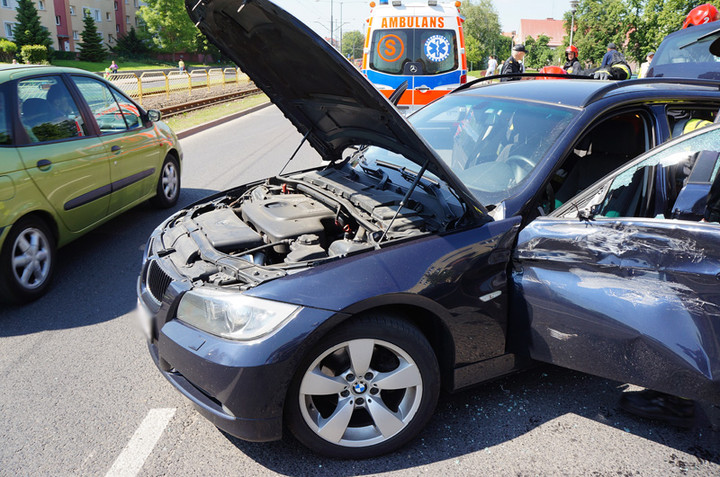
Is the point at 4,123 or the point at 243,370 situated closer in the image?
the point at 243,370

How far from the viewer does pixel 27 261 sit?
13.4 ft

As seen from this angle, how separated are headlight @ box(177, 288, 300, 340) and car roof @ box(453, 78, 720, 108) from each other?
2.18 m

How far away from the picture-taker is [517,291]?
8.80ft

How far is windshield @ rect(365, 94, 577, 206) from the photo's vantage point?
3.08 metres

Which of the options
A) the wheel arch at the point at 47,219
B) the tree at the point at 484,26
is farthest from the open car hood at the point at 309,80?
the tree at the point at 484,26


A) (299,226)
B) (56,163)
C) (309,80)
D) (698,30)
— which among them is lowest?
(299,226)

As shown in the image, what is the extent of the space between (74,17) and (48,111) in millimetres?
73064

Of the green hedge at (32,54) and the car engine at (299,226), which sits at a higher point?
the green hedge at (32,54)

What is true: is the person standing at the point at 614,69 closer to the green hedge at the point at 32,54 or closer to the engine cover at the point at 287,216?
the engine cover at the point at 287,216

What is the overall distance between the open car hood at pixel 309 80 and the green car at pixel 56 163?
71.5 inches

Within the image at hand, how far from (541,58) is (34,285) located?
77.1 meters

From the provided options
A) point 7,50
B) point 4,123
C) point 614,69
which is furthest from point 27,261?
point 7,50

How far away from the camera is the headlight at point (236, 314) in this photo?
87.5 inches

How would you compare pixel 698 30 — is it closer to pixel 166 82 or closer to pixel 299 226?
pixel 299 226
